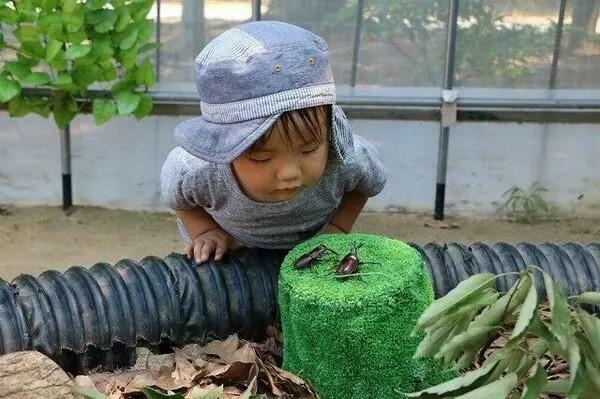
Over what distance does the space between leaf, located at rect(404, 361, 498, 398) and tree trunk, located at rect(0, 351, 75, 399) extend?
2.25ft

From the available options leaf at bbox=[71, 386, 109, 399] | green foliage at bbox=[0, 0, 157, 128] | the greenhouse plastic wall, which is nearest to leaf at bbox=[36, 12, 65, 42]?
green foliage at bbox=[0, 0, 157, 128]

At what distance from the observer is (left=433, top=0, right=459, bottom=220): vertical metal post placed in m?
3.92

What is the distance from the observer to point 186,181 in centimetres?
203

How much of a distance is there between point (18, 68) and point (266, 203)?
1896 mm

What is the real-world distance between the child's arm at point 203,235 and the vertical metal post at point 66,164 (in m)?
2.06

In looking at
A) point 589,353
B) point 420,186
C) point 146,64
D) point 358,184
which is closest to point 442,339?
point 589,353

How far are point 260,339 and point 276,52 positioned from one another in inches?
29.6

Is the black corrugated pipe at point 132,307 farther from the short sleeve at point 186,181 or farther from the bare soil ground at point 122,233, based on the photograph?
the bare soil ground at point 122,233

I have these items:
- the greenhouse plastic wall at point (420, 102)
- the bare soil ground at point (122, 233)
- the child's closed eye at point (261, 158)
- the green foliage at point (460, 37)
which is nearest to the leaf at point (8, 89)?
the bare soil ground at point (122, 233)

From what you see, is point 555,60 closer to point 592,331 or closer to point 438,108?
point 438,108

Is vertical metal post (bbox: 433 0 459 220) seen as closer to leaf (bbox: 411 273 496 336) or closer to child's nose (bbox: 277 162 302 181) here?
child's nose (bbox: 277 162 302 181)

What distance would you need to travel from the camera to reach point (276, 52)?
1.66 metres

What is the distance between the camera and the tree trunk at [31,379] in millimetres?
1557

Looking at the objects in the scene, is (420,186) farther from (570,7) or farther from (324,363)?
(324,363)
